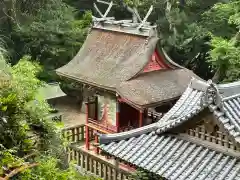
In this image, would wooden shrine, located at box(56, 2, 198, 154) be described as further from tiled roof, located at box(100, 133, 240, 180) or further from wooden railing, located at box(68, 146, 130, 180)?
tiled roof, located at box(100, 133, 240, 180)

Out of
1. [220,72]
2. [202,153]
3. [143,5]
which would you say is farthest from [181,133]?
[143,5]

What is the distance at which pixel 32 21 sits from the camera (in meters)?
24.2

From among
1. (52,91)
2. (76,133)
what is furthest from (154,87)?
(52,91)

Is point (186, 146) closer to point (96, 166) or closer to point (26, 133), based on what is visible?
point (26, 133)

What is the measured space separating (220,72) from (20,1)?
11.4m

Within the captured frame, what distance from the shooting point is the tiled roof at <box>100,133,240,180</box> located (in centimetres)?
845

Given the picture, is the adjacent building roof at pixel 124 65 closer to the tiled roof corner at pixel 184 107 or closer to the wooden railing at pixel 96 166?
the wooden railing at pixel 96 166

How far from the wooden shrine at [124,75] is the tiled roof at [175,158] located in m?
5.10

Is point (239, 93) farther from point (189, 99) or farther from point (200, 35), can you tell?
point (200, 35)

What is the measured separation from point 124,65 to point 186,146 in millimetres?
7745

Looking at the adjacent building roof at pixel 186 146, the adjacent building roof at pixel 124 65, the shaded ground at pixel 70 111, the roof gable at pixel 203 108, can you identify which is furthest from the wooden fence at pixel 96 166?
the shaded ground at pixel 70 111

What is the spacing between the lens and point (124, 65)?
1656cm

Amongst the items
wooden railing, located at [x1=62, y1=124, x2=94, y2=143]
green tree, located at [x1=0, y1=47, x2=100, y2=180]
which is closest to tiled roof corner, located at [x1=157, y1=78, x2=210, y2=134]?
green tree, located at [x1=0, y1=47, x2=100, y2=180]

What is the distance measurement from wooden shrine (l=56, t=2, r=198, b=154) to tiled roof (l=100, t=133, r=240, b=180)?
5100 mm
